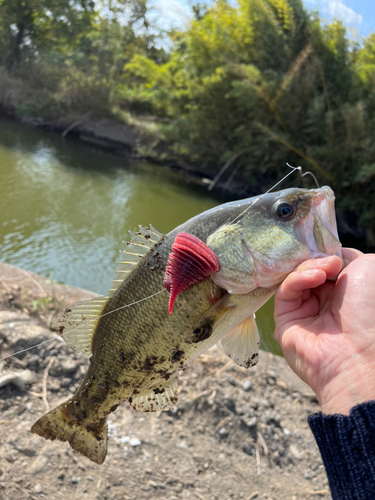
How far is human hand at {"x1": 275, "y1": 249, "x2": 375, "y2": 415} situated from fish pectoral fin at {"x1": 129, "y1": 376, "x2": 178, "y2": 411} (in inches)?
22.6

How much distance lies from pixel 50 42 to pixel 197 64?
1343 cm

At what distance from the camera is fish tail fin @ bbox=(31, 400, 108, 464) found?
5.65 feet

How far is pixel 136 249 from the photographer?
5.35 feet

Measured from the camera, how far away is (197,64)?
14609mm

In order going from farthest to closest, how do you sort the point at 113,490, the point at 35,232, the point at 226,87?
1. the point at 226,87
2. the point at 35,232
3. the point at 113,490

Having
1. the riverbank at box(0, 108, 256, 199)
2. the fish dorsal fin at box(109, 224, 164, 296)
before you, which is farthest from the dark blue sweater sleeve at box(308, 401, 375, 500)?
the riverbank at box(0, 108, 256, 199)

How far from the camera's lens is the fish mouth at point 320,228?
4.66ft

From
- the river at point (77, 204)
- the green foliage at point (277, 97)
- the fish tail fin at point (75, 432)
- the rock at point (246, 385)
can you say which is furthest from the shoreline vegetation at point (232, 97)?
the fish tail fin at point (75, 432)

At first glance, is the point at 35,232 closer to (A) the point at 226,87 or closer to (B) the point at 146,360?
(B) the point at 146,360

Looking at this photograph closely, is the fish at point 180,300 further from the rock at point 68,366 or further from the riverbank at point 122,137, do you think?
the riverbank at point 122,137

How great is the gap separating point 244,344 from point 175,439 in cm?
144

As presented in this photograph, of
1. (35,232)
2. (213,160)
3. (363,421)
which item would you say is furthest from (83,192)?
(363,421)

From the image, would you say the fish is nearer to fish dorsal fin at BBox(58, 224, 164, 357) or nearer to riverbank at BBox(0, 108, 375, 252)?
fish dorsal fin at BBox(58, 224, 164, 357)

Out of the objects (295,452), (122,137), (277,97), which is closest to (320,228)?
(295,452)
